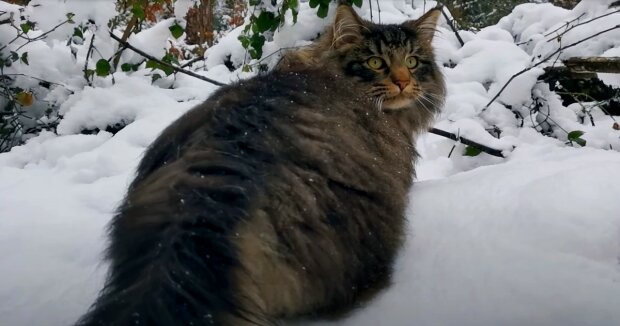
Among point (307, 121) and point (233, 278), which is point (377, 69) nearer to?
point (307, 121)

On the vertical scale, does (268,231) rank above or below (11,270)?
above

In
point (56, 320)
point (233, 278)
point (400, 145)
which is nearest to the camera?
point (233, 278)

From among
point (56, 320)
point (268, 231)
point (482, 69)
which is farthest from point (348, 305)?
point (482, 69)

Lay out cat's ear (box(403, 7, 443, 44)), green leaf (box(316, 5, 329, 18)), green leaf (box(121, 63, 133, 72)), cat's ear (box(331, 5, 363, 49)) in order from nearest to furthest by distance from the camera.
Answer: cat's ear (box(331, 5, 363, 49)) < cat's ear (box(403, 7, 443, 44)) < green leaf (box(316, 5, 329, 18)) < green leaf (box(121, 63, 133, 72))

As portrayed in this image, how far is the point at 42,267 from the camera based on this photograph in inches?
70.1

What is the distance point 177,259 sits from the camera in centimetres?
110

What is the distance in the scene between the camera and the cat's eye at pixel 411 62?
2643mm

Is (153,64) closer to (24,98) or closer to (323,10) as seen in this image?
(24,98)

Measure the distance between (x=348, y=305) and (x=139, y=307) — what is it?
2.38 feet

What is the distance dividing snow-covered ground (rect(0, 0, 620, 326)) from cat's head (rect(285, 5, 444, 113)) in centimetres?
45

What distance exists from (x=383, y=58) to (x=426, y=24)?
406mm

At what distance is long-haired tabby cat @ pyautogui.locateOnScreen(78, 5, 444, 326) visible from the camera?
3.56 feet

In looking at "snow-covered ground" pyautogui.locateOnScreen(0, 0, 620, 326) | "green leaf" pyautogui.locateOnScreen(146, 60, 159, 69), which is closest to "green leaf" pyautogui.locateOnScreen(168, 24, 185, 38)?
"green leaf" pyautogui.locateOnScreen(146, 60, 159, 69)

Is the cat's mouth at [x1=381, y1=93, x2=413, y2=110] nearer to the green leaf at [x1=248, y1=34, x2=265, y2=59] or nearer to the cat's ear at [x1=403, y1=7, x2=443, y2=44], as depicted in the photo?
the cat's ear at [x1=403, y1=7, x2=443, y2=44]
